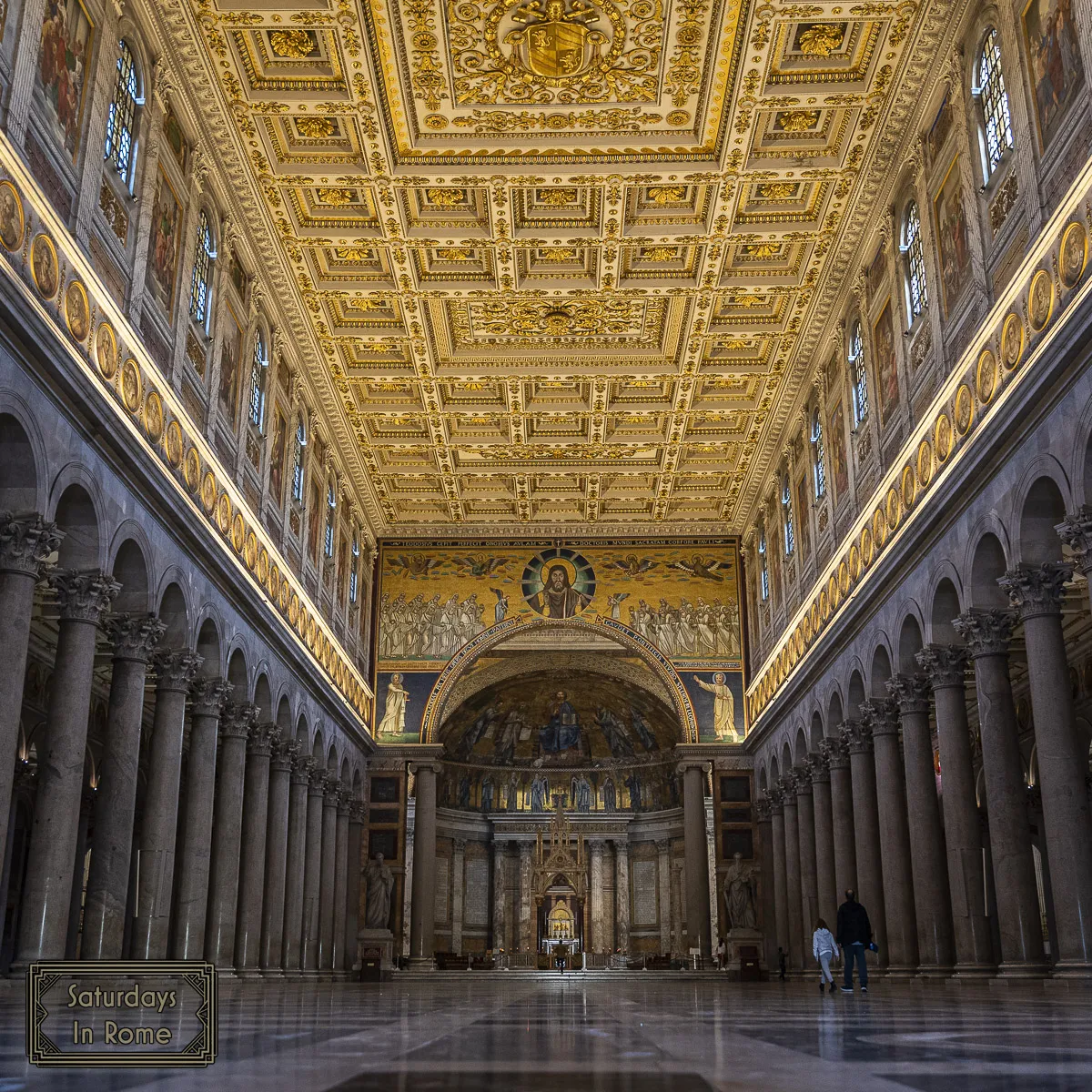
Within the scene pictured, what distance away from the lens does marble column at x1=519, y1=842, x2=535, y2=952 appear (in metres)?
45.3

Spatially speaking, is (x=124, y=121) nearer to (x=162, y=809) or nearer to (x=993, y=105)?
(x=162, y=809)

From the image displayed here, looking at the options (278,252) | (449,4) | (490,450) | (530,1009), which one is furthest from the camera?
(490,450)

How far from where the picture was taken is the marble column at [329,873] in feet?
102

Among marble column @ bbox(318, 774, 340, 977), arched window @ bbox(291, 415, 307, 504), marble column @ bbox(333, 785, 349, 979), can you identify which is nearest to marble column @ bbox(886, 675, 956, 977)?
arched window @ bbox(291, 415, 307, 504)

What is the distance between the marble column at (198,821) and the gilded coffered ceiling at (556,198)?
854 centimetres

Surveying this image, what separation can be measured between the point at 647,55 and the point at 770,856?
23144mm

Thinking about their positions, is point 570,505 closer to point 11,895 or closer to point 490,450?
point 490,450

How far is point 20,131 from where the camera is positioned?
13.2 m

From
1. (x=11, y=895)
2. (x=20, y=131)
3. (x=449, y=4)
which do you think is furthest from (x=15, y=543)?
(x=11, y=895)

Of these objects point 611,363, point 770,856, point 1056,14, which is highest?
point 611,363

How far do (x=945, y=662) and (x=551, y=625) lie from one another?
19212 millimetres

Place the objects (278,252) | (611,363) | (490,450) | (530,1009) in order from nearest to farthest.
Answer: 1. (530,1009)
2. (278,252)
3. (611,363)
4. (490,450)

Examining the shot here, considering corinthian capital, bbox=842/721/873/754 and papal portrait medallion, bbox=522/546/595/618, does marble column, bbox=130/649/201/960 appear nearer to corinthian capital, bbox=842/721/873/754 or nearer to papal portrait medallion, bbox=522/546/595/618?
corinthian capital, bbox=842/721/873/754

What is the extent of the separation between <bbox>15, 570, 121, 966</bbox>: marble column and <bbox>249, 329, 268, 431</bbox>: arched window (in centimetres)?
897
